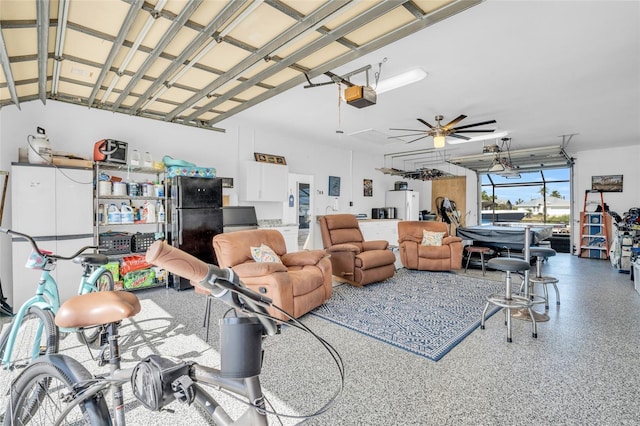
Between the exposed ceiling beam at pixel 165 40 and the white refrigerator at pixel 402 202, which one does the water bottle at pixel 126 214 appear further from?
the white refrigerator at pixel 402 202

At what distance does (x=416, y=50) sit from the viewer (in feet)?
10.3

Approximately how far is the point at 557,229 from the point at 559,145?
4040mm

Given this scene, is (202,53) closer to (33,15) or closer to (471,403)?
(33,15)

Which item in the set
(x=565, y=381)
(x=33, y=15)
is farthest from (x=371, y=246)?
(x=33, y=15)

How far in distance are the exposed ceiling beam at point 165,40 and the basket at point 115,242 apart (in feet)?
6.09

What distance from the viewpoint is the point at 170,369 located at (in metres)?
0.80

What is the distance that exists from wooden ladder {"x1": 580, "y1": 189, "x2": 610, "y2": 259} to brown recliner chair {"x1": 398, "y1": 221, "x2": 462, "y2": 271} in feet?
15.3

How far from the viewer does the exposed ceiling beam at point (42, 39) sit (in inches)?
86.2

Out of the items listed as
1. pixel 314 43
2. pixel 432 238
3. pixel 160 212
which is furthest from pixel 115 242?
pixel 432 238

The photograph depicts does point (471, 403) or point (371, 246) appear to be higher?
point (371, 246)

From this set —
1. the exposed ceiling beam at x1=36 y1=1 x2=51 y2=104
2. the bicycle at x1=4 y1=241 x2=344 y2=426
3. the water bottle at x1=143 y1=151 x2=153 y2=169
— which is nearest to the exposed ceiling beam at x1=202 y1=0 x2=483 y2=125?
the water bottle at x1=143 y1=151 x2=153 y2=169

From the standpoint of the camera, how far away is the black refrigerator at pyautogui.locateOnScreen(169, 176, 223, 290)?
4516 mm

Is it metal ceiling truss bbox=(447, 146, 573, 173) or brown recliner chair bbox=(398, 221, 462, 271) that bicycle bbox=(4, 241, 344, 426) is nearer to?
brown recliner chair bbox=(398, 221, 462, 271)

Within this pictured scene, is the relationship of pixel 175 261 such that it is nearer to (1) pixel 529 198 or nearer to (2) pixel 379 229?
(2) pixel 379 229
